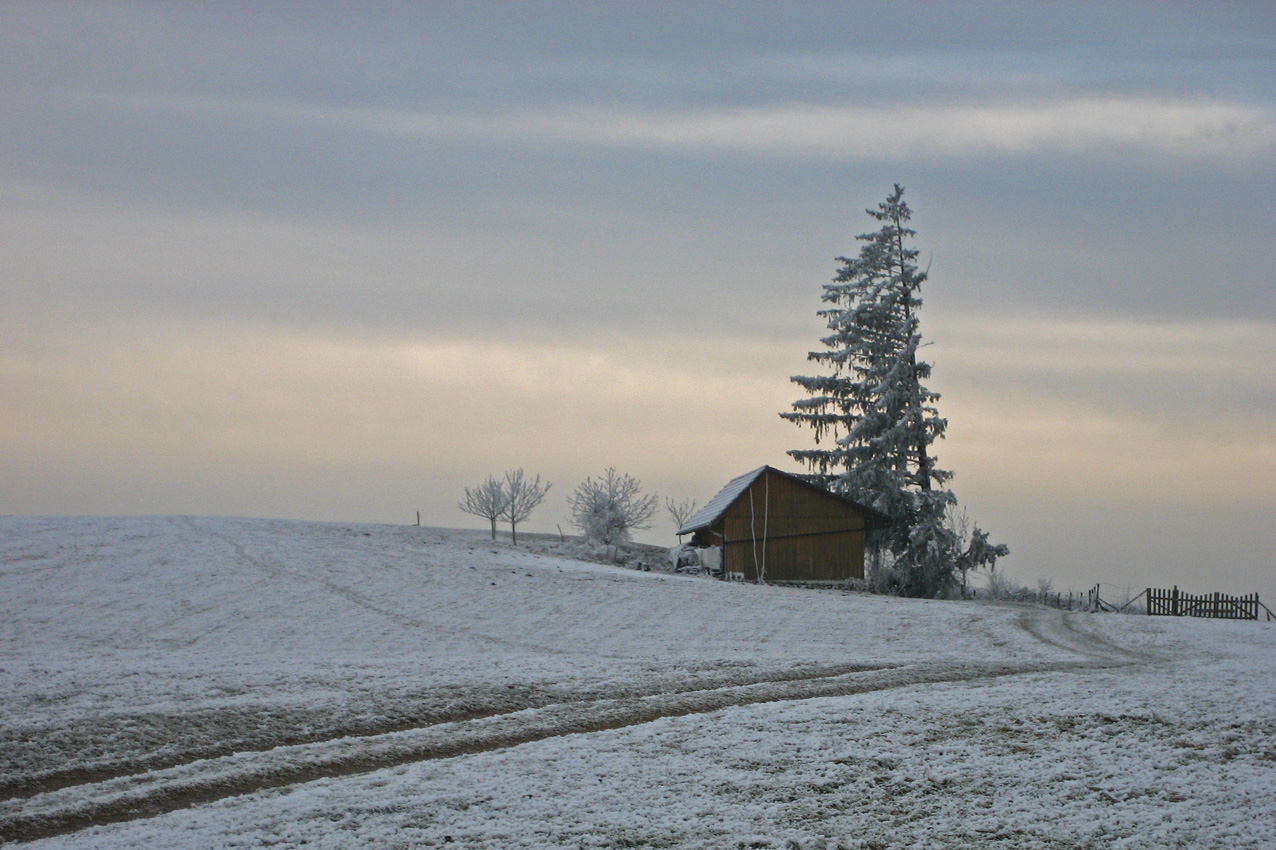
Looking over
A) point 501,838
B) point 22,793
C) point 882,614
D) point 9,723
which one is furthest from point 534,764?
point 882,614

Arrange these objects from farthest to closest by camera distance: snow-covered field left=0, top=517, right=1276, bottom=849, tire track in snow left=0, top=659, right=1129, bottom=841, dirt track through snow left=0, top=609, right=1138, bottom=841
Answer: dirt track through snow left=0, top=609, right=1138, bottom=841
tire track in snow left=0, top=659, right=1129, bottom=841
snow-covered field left=0, top=517, right=1276, bottom=849

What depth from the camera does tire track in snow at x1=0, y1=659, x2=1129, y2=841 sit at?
11078 millimetres

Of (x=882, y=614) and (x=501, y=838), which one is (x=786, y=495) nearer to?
(x=882, y=614)

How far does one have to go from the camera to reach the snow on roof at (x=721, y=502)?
170 feet

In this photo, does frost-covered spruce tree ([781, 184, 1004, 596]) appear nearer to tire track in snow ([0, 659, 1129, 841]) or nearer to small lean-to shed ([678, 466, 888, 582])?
small lean-to shed ([678, 466, 888, 582])

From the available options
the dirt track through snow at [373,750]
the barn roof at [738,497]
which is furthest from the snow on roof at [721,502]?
the dirt track through snow at [373,750]

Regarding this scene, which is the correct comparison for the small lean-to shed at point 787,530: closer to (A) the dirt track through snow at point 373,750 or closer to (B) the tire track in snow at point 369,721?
(A) the dirt track through snow at point 373,750

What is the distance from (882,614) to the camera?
33812 millimetres

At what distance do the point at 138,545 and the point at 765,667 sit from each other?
95.7 feet

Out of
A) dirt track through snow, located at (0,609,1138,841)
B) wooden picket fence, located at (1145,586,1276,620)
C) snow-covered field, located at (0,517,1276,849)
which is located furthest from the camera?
wooden picket fence, located at (1145,586,1276,620)

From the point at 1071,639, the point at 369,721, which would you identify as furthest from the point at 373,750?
the point at 1071,639

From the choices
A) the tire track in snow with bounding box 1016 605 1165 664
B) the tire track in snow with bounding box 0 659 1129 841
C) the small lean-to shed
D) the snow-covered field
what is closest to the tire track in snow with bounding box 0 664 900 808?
the snow-covered field

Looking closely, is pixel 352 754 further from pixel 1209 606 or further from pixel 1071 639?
pixel 1209 606

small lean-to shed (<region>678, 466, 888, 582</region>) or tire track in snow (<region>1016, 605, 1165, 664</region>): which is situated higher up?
small lean-to shed (<region>678, 466, 888, 582</region>)
